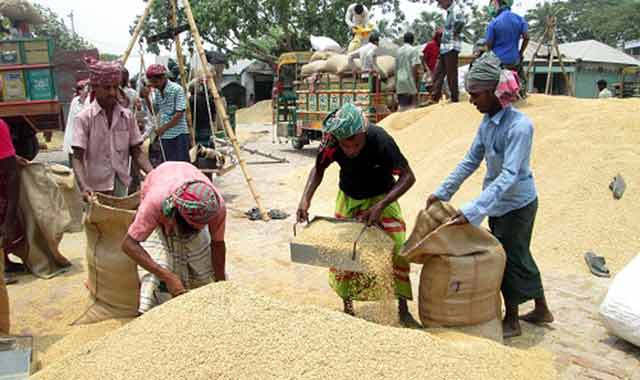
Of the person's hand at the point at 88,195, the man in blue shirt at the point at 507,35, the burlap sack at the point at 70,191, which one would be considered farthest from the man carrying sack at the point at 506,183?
the man in blue shirt at the point at 507,35

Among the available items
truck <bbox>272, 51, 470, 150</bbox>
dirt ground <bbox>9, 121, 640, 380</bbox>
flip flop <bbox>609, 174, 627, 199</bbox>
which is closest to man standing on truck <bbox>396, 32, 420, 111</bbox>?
truck <bbox>272, 51, 470, 150</bbox>

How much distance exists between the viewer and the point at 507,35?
6.26m

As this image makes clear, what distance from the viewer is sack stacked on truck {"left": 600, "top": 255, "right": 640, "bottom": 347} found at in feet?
8.72

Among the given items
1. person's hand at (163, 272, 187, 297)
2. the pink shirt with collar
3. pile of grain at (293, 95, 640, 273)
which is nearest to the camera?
person's hand at (163, 272, 187, 297)

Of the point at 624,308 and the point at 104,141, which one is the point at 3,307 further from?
the point at 624,308

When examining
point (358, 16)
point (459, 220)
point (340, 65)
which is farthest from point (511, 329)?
point (358, 16)

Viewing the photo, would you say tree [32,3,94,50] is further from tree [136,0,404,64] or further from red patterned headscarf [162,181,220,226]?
red patterned headscarf [162,181,220,226]

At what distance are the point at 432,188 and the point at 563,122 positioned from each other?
154cm

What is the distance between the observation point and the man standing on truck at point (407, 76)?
8.55m

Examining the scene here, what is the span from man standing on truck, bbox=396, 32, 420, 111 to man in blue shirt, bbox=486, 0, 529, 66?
86.2 inches

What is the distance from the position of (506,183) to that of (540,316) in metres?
1.00

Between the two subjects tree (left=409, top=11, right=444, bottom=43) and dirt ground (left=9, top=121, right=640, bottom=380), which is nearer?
dirt ground (left=9, top=121, right=640, bottom=380)

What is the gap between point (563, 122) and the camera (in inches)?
222

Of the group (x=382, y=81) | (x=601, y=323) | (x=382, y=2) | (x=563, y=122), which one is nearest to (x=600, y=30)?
(x=382, y=2)
